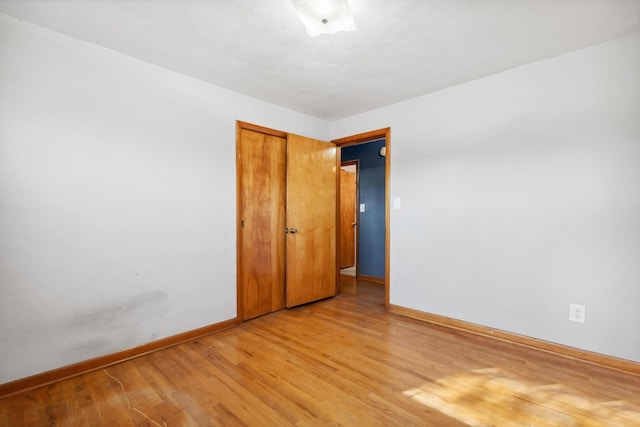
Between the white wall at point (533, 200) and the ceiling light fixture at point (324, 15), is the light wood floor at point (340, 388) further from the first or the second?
the ceiling light fixture at point (324, 15)

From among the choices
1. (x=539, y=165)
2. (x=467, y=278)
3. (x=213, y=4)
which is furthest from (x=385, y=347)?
(x=213, y=4)

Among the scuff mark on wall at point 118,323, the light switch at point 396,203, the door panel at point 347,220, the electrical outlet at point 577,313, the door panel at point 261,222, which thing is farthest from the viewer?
the door panel at point 347,220

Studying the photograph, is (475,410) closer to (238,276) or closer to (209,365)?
(209,365)

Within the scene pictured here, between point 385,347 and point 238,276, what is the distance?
1.59 metres

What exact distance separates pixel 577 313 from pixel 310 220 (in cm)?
265

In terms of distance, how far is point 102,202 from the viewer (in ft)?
7.04

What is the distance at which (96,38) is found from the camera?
205cm

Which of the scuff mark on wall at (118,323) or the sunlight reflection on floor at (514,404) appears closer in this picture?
the sunlight reflection on floor at (514,404)

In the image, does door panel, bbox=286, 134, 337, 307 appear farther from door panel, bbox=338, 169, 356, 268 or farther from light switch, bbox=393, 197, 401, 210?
door panel, bbox=338, 169, 356, 268

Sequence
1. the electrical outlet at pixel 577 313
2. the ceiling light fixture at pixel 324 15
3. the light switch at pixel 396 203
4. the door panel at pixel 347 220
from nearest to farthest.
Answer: the ceiling light fixture at pixel 324 15
the electrical outlet at pixel 577 313
the light switch at pixel 396 203
the door panel at pixel 347 220

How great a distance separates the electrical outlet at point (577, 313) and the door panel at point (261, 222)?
8.93ft

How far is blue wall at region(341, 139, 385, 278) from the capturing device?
186 inches

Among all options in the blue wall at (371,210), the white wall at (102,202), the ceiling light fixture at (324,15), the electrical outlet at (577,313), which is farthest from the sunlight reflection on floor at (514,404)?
the blue wall at (371,210)

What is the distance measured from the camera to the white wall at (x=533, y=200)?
2.08 m
